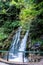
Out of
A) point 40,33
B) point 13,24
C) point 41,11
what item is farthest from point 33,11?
point 13,24

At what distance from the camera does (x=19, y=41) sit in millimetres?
14836

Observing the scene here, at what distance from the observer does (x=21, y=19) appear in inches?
652

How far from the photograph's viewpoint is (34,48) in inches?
492

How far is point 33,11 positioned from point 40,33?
159 cm

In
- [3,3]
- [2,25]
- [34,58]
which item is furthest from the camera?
[3,3]

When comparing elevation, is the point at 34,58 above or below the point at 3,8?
below

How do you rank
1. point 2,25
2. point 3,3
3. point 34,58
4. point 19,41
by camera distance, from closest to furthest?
1. point 34,58
2. point 19,41
3. point 2,25
4. point 3,3

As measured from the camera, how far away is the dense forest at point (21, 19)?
12945 millimetres

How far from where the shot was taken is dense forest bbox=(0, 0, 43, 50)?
1295 cm

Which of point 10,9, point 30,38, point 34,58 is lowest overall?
point 34,58

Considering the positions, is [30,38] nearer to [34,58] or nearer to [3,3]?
[34,58]

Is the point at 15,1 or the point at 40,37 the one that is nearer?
the point at 40,37

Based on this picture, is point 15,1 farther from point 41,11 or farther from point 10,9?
point 41,11

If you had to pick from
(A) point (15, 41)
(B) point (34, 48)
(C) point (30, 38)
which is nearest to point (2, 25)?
(A) point (15, 41)
